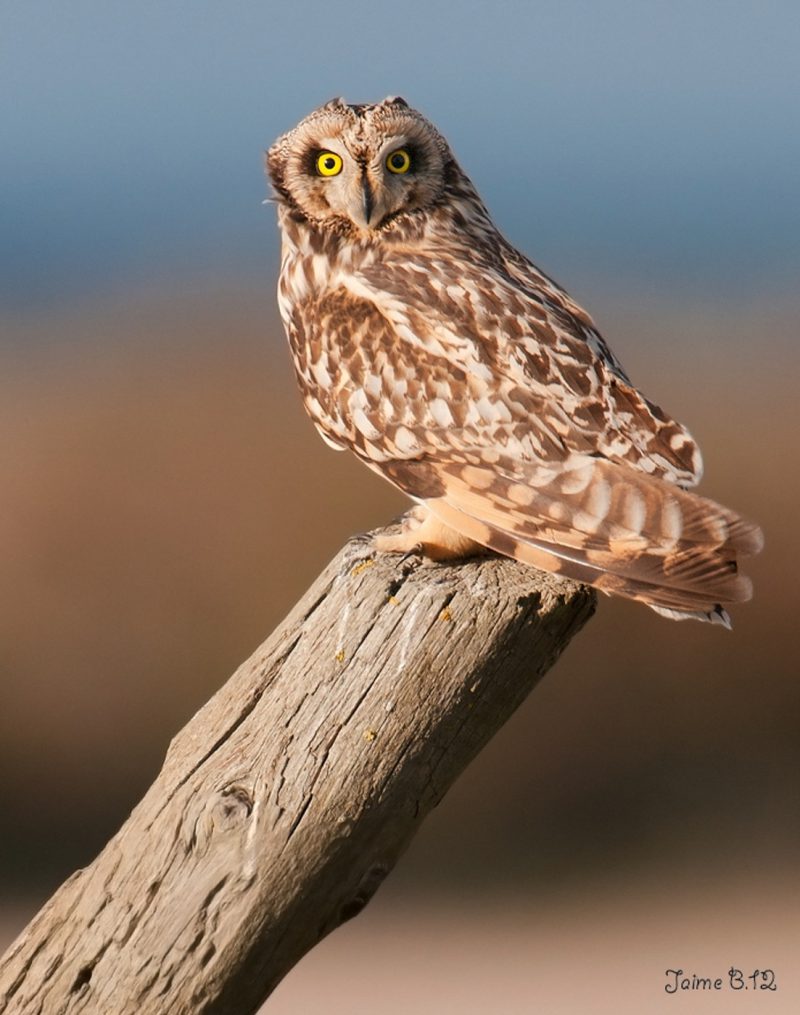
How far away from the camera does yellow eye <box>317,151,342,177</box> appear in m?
3.73

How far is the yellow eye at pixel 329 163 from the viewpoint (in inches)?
147

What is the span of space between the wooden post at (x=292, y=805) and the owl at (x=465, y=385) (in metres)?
0.22

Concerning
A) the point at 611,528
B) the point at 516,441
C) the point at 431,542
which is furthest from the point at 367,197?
the point at 611,528

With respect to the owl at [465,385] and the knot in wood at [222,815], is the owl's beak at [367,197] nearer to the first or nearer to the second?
the owl at [465,385]

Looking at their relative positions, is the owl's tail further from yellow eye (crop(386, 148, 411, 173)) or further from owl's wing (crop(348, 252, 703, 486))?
yellow eye (crop(386, 148, 411, 173))

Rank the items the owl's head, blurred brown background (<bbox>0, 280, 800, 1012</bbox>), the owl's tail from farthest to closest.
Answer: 1. blurred brown background (<bbox>0, 280, 800, 1012</bbox>)
2. the owl's head
3. the owl's tail

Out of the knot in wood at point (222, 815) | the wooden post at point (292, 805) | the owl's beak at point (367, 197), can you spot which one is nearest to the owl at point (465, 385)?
the owl's beak at point (367, 197)

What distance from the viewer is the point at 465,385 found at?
10.8 feet

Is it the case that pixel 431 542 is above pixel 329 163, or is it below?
below

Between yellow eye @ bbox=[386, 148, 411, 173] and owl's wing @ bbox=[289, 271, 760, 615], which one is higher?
yellow eye @ bbox=[386, 148, 411, 173]

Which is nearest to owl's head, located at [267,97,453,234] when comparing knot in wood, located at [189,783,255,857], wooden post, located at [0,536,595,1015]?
wooden post, located at [0,536,595,1015]

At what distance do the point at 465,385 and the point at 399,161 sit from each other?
0.79 meters

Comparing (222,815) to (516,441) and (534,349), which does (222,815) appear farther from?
(534,349)

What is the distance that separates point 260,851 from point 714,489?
5.48m
